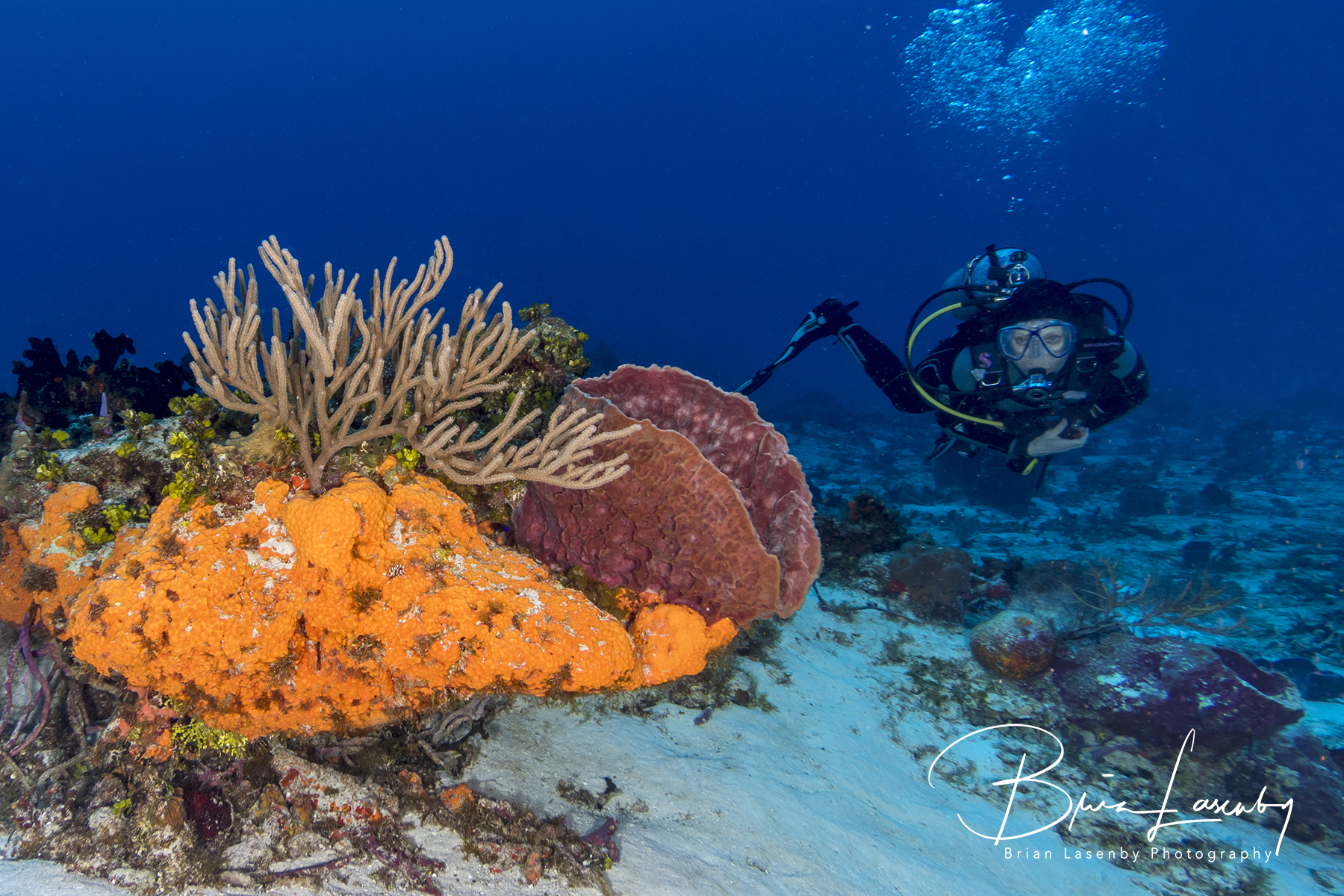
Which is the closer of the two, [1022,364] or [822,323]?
[1022,364]

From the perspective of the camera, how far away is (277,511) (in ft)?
7.77

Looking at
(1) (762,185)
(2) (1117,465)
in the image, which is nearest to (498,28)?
(1) (762,185)

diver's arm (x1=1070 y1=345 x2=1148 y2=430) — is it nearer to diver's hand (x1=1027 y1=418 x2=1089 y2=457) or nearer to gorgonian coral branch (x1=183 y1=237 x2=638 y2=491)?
diver's hand (x1=1027 y1=418 x2=1089 y2=457)

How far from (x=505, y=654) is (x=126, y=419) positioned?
2426 mm

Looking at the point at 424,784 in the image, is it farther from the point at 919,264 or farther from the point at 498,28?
the point at 498,28

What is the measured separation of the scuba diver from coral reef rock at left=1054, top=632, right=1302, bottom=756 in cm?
277

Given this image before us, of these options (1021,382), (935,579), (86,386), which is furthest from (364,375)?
(1021,382)

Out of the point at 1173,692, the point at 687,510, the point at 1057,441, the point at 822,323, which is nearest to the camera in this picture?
the point at 687,510

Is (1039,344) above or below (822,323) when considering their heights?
below

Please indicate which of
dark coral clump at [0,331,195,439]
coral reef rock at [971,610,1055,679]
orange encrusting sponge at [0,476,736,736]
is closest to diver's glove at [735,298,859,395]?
coral reef rock at [971,610,1055,679]

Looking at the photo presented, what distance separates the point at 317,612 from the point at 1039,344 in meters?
8.12

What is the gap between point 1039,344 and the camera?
273 inches

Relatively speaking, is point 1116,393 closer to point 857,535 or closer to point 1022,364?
point 1022,364

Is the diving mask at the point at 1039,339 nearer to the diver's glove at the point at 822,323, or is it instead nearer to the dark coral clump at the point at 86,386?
the diver's glove at the point at 822,323
